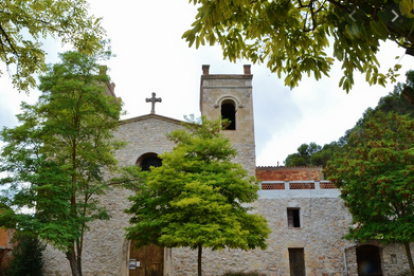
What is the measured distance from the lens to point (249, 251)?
52.9 feet

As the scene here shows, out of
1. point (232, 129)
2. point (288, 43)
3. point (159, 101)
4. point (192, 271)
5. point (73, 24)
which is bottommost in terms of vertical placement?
point (192, 271)

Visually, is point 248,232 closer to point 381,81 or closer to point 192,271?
point 192,271

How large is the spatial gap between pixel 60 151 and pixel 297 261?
38.6 ft

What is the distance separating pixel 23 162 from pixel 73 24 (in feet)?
22.9

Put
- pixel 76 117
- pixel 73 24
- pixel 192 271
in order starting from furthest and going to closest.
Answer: pixel 192 271 → pixel 76 117 → pixel 73 24

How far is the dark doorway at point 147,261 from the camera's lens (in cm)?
1547

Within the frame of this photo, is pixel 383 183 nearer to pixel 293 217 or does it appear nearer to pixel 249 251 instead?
pixel 293 217

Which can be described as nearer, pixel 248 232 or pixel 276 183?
pixel 248 232

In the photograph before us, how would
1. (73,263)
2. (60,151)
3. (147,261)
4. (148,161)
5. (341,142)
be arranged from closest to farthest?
(73,263) < (60,151) < (147,261) < (148,161) < (341,142)

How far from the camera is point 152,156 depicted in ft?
57.9

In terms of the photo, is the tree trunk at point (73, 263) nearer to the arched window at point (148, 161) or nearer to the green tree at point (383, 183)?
the arched window at point (148, 161)

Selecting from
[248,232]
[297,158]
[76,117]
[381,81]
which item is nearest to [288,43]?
[381,81]

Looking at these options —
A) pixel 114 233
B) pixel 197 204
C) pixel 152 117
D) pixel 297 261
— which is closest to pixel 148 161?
pixel 152 117

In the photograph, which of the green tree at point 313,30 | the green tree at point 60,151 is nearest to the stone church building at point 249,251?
the green tree at point 60,151
